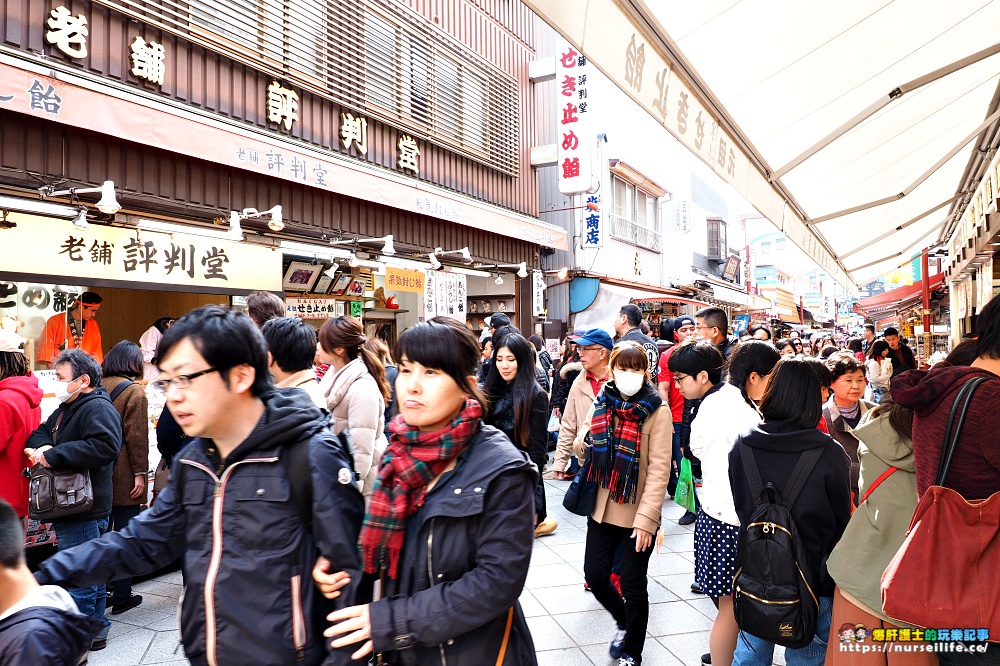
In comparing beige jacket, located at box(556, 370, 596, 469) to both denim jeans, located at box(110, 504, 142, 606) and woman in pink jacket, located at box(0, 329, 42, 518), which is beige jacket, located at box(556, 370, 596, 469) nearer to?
denim jeans, located at box(110, 504, 142, 606)

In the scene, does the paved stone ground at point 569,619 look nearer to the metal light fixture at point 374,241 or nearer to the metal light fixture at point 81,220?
the metal light fixture at point 81,220

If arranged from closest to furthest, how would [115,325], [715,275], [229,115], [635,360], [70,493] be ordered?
[635,360], [70,493], [229,115], [115,325], [715,275]

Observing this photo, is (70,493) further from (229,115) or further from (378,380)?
(229,115)

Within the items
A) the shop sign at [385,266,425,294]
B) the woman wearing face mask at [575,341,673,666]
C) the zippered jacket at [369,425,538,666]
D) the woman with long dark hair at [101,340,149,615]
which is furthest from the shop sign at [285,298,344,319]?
the zippered jacket at [369,425,538,666]

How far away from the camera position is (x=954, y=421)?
7.08 feet

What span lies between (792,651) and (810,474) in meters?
0.98

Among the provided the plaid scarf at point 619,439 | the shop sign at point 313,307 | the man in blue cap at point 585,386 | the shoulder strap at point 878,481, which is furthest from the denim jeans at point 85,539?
the shop sign at point 313,307

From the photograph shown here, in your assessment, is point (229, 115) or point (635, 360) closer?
point (635, 360)

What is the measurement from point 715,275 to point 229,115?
23.0 m

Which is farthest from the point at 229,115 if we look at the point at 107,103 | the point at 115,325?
the point at 115,325

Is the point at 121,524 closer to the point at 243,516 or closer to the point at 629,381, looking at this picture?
the point at 243,516

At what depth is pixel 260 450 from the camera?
192 centimetres

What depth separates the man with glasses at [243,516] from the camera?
1.84 m

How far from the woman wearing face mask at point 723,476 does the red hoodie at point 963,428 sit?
89cm
